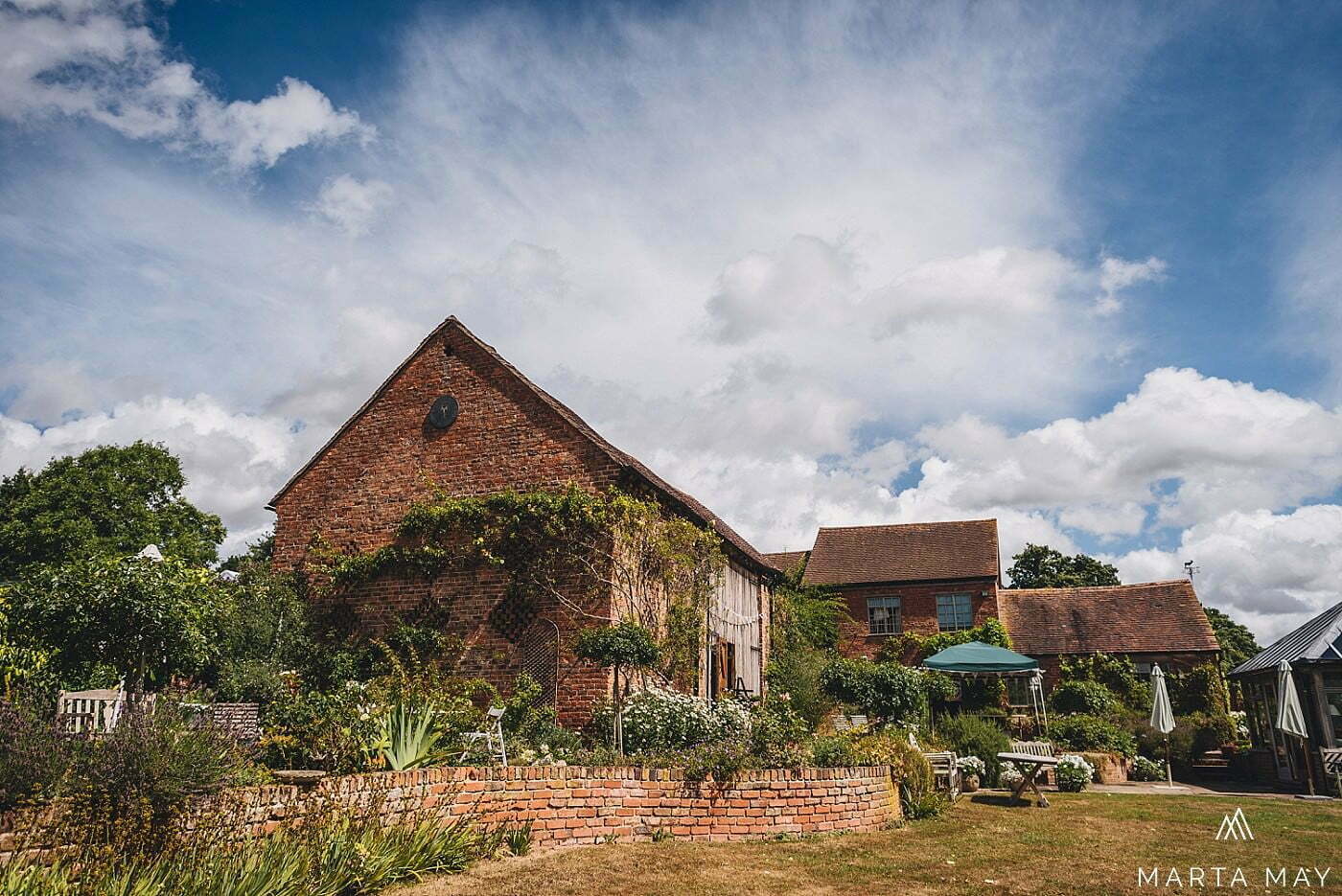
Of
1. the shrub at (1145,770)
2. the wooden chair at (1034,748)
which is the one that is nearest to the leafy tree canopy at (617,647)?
the wooden chair at (1034,748)

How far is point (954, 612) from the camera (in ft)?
99.5

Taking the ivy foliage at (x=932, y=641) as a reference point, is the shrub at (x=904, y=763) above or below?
below

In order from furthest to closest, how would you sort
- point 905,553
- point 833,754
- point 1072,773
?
point 905,553 → point 1072,773 → point 833,754

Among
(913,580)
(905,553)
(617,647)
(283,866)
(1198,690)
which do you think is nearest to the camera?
(283,866)

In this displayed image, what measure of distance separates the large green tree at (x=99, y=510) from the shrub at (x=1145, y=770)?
31.5 meters

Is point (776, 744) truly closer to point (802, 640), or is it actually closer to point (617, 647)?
point (617, 647)

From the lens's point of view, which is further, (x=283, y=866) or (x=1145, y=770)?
(x=1145, y=770)

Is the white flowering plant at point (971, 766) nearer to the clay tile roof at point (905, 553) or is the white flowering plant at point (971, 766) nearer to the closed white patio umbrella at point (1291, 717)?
the closed white patio umbrella at point (1291, 717)

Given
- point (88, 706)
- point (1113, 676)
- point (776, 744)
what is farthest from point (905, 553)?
point (88, 706)

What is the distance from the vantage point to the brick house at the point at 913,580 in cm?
3030

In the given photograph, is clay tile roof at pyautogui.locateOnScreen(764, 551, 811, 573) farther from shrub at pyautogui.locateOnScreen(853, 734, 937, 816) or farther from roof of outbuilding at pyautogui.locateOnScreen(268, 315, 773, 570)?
shrub at pyautogui.locateOnScreen(853, 734, 937, 816)

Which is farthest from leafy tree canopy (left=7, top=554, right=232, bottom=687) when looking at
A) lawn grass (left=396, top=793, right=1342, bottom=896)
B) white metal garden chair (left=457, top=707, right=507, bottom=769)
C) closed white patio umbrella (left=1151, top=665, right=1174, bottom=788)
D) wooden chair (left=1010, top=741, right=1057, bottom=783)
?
closed white patio umbrella (left=1151, top=665, right=1174, bottom=788)

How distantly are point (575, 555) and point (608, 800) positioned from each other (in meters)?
6.24

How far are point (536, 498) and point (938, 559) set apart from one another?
2085cm
